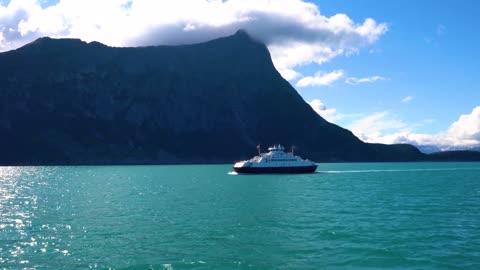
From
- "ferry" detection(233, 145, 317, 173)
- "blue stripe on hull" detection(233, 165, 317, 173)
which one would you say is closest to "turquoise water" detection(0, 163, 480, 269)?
"blue stripe on hull" detection(233, 165, 317, 173)

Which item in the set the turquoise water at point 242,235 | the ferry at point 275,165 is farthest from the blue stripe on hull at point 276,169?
the turquoise water at point 242,235

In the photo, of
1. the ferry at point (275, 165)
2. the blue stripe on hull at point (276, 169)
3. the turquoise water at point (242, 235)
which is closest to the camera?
the turquoise water at point (242, 235)

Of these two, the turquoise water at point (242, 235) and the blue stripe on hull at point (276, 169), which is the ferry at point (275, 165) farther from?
the turquoise water at point (242, 235)

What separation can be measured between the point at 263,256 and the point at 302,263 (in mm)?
2747

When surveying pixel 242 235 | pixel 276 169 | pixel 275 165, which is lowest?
pixel 242 235

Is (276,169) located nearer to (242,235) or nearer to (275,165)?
(275,165)

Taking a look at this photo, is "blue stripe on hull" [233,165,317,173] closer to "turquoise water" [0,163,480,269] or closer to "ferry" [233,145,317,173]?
"ferry" [233,145,317,173]

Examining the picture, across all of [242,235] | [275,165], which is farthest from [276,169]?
[242,235]

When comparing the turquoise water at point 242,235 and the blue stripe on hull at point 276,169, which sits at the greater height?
the blue stripe on hull at point 276,169

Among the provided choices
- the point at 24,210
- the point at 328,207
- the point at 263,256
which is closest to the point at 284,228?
the point at 263,256

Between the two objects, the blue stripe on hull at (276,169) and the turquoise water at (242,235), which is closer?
the turquoise water at (242,235)

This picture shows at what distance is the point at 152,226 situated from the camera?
38.7 m

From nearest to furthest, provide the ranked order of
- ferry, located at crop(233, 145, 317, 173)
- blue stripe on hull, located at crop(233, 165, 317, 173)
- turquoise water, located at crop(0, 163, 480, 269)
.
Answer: turquoise water, located at crop(0, 163, 480, 269) < blue stripe on hull, located at crop(233, 165, 317, 173) < ferry, located at crop(233, 145, 317, 173)

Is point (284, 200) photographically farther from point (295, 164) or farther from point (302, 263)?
point (295, 164)
